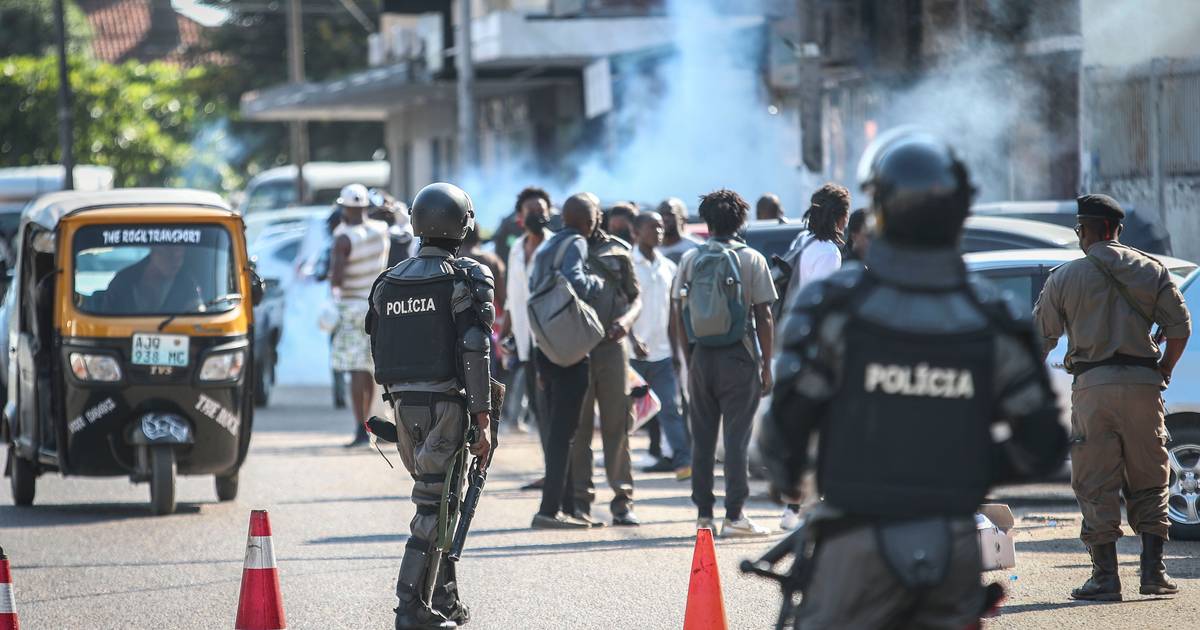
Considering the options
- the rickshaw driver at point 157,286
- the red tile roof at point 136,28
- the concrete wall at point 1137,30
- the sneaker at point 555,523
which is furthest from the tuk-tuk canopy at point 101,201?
the red tile roof at point 136,28

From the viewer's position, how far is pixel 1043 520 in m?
10.3

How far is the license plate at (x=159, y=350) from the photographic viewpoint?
1077cm

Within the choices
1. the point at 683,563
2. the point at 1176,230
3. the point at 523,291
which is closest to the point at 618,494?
the point at 683,563

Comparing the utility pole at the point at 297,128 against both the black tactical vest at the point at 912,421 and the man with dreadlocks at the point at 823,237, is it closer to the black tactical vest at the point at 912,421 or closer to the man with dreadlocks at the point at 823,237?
the man with dreadlocks at the point at 823,237

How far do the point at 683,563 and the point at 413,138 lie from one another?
34.6m

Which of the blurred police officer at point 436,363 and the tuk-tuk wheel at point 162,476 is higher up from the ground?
the blurred police officer at point 436,363

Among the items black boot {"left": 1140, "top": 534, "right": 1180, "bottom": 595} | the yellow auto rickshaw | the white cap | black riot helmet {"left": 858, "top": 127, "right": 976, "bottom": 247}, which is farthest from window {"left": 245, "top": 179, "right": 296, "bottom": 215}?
black riot helmet {"left": 858, "top": 127, "right": 976, "bottom": 247}

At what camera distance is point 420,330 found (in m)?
6.98

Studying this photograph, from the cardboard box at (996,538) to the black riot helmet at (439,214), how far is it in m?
2.26

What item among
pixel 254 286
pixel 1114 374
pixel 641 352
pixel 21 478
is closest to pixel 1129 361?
pixel 1114 374

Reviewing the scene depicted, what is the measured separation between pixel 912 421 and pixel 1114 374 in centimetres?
393

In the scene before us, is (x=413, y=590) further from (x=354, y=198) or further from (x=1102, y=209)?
(x=354, y=198)

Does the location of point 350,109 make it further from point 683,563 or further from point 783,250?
point 683,563

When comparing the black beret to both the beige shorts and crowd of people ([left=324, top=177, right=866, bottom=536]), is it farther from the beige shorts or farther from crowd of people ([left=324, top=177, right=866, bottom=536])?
the beige shorts
